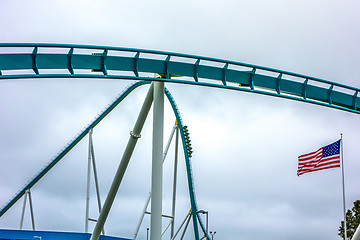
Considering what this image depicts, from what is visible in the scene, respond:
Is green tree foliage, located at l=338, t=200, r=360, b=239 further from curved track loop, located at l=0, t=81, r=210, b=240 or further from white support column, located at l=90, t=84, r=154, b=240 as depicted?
white support column, located at l=90, t=84, r=154, b=240

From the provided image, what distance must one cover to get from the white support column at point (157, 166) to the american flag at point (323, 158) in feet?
30.5

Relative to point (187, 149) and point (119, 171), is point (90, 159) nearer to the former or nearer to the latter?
point (187, 149)

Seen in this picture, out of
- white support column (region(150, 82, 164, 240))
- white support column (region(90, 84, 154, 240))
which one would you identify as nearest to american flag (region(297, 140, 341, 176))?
white support column (region(90, 84, 154, 240))

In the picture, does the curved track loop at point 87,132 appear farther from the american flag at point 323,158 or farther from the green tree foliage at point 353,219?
the green tree foliage at point 353,219

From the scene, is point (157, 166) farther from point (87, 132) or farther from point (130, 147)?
point (87, 132)

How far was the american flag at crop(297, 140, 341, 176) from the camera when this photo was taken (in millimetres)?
26469

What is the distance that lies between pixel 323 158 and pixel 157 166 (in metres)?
9.86

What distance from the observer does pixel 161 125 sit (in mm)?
20859

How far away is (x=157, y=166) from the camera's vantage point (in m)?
20.5

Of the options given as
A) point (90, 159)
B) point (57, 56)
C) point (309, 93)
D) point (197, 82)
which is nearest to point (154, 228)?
point (197, 82)

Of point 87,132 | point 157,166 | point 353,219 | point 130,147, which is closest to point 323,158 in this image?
point 130,147

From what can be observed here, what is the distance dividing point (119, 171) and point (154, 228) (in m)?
4.34

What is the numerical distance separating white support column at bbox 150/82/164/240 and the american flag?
366 inches

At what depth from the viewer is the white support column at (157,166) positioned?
785 inches
